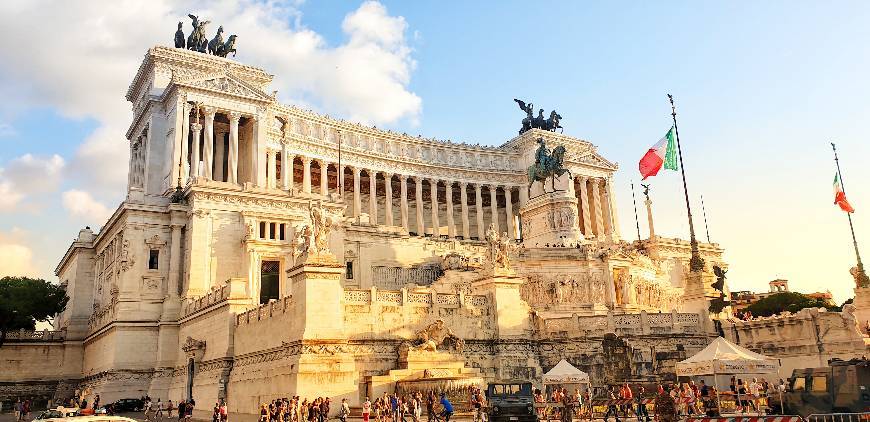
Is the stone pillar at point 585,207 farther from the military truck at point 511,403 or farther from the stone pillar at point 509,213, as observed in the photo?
Result: the military truck at point 511,403

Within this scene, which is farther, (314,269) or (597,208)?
(597,208)

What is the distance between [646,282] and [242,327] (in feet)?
124

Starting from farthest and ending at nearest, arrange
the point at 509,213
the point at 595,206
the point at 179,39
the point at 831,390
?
1. the point at 595,206
2. the point at 509,213
3. the point at 179,39
4. the point at 831,390

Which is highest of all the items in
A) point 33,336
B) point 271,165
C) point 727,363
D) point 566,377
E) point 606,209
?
point 271,165

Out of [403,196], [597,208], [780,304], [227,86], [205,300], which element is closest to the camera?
[205,300]

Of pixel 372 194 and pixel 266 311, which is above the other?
pixel 372 194

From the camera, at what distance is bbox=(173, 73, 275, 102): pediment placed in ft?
225

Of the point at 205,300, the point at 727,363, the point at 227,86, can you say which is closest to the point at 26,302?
the point at 227,86

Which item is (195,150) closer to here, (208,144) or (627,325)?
(208,144)

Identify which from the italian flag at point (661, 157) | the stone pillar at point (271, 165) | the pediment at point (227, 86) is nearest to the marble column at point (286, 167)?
the stone pillar at point (271, 165)

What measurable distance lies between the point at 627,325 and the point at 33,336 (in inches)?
1963

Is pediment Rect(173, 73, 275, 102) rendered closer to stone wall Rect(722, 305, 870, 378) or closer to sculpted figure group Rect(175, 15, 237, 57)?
sculpted figure group Rect(175, 15, 237, 57)

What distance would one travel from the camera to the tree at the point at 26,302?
2454 inches

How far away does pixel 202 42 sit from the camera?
74375mm
